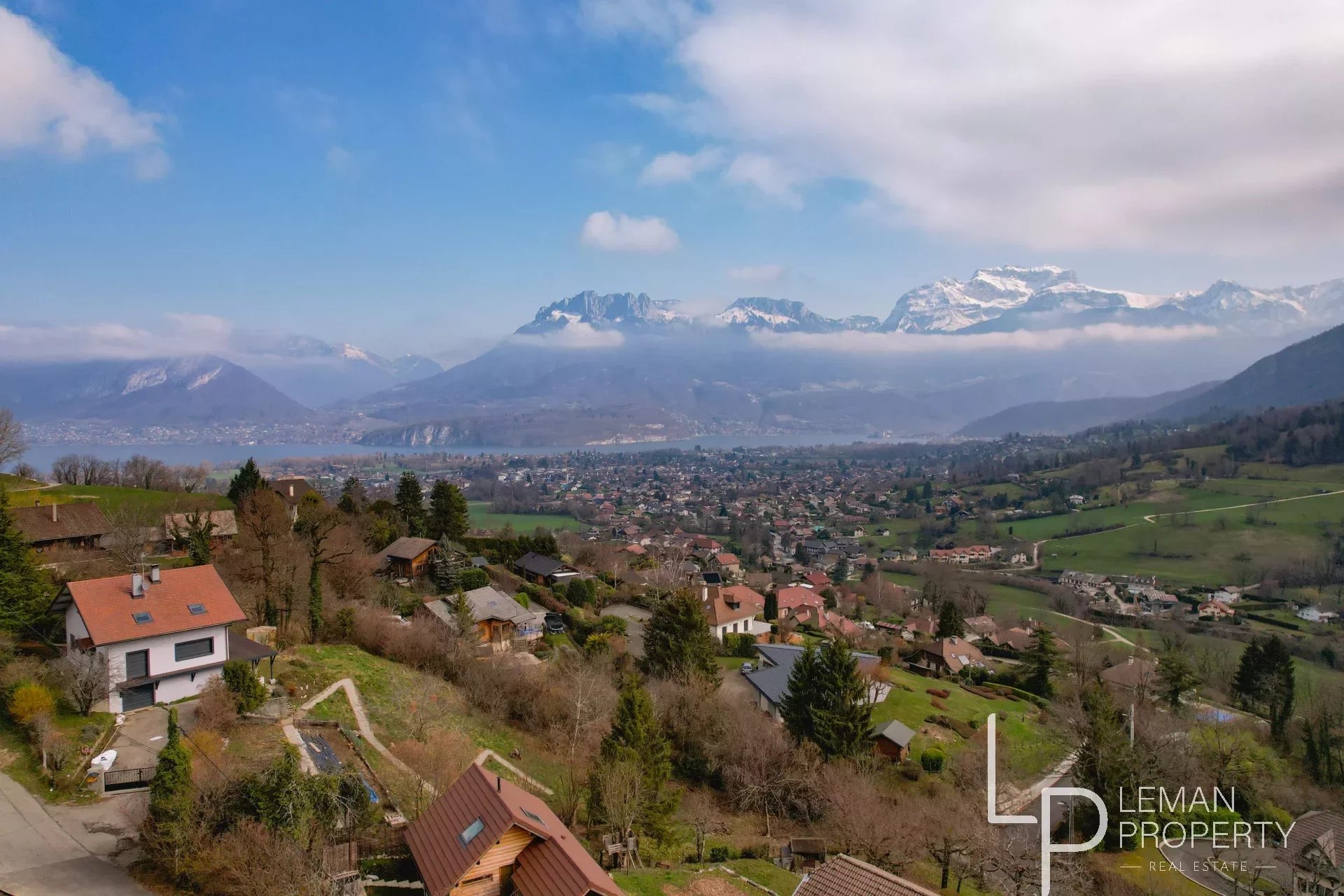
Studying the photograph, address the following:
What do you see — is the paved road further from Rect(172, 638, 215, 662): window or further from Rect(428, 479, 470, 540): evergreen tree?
Rect(428, 479, 470, 540): evergreen tree

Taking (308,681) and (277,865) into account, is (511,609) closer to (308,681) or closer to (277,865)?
(308,681)

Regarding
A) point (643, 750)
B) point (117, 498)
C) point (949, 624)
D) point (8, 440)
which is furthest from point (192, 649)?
point (949, 624)

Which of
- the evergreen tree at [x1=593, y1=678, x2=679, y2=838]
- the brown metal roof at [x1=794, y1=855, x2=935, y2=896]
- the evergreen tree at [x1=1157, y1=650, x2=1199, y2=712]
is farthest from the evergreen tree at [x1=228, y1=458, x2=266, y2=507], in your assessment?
the evergreen tree at [x1=1157, y1=650, x2=1199, y2=712]

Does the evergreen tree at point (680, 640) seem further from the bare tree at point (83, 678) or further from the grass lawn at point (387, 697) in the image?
the bare tree at point (83, 678)

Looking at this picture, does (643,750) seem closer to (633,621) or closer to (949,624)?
(633,621)

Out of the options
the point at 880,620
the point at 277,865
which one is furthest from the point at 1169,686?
the point at 277,865

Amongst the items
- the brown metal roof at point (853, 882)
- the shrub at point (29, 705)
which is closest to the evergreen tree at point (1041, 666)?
the brown metal roof at point (853, 882)
